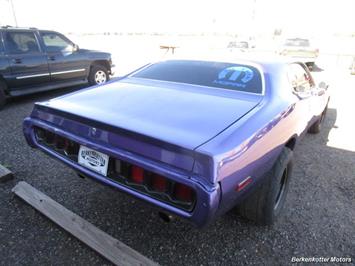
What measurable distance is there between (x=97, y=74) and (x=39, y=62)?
1.68 meters

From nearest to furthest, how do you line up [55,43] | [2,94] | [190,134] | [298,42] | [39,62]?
[190,134]
[2,94]
[39,62]
[55,43]
[298,42]

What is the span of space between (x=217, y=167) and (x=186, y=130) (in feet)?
1.14

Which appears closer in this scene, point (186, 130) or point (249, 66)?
point (186, 130)

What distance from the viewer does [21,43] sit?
548cm

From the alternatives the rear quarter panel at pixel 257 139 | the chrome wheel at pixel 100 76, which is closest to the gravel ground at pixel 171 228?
the rear quarter panel at pixel 257 139

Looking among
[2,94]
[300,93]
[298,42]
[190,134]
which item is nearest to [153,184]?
[190,134]

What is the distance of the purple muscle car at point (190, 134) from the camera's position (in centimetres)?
154

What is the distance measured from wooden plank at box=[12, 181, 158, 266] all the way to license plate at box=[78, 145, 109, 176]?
1.71ft

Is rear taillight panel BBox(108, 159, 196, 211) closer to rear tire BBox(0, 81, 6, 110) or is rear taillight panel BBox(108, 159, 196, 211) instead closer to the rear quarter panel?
the rear quarter panel

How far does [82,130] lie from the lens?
1934mm

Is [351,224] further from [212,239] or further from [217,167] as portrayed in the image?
[217,167]

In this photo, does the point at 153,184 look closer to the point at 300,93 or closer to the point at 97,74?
the point at 300,93

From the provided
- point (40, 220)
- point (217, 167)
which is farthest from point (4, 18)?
point (217, 167)

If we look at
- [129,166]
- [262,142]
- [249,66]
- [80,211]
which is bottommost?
[80,211]
